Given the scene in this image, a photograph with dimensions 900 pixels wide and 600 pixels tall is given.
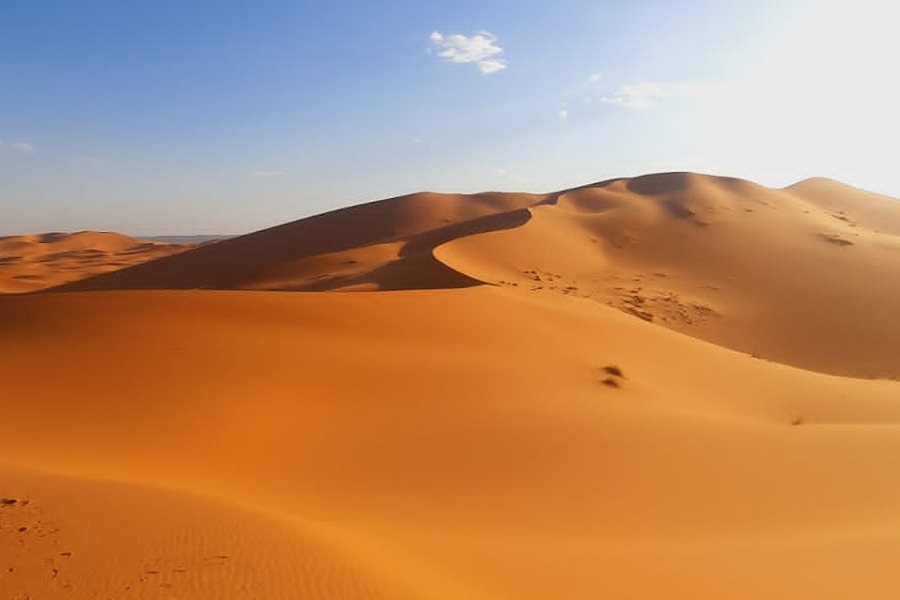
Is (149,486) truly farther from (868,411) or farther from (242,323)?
(868,411)

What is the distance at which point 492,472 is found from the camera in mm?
5535

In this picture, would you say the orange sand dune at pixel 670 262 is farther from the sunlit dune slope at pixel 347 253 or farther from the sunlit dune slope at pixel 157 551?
the sunlit dune slope at pixel 157 551

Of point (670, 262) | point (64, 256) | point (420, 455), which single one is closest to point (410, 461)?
point (420, 455)

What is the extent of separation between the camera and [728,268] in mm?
22656

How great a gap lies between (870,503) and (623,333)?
265 inches

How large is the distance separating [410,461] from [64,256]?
5578cm

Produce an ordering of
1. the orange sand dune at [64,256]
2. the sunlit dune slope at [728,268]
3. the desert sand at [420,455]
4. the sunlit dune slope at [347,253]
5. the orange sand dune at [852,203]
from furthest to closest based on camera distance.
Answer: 1. the orange sand dune at [64,256]
2. the orange sand dune at [852,203]
3. the sunlit dune slope at [347,253]
4. the sunlit dune slope at [728,268]
5. the desert sand at [420,455]


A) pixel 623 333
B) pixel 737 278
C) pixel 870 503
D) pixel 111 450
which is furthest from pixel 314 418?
pixel 737 278

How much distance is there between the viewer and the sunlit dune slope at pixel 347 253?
19375mm

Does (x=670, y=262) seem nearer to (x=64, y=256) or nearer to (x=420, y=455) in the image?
(x=420, y=455)

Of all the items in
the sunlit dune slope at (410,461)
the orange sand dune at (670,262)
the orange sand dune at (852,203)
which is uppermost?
the orange sand dune at (852,203)

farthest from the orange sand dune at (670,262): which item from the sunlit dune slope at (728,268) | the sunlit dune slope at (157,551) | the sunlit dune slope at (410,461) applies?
the sunlit dune slope at (157,551)

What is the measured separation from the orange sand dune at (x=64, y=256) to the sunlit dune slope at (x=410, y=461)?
84.0 feet

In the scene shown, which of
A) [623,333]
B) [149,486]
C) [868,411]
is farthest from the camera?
[623,333]
